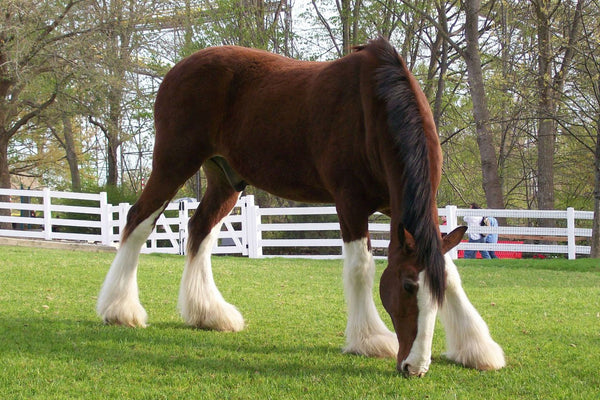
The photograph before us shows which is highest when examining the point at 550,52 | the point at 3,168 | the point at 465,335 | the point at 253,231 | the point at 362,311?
the point at 550,52

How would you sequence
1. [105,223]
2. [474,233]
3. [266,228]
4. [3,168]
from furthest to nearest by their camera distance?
[3,168], [105,223], [266,228], [474,233]

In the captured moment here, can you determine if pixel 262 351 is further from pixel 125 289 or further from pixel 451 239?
pixel 451 239

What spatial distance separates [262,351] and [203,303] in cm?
98

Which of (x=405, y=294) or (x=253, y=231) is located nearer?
(x=405, y=294)

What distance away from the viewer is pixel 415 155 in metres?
3.28

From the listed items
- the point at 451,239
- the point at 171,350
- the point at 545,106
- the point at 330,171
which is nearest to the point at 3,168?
the point at 545,106

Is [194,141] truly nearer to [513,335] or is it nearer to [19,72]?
[513,335]

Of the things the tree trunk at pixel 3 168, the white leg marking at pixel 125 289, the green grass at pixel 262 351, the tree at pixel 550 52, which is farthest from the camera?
the tree trunk at pixel 3 168

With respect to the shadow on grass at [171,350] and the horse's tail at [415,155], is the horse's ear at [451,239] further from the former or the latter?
the shadow on grass at [171,350]

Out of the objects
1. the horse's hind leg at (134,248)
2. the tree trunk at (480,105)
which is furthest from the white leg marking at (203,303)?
the tree trunk at (480,105)

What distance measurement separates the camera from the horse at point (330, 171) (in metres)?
3.21

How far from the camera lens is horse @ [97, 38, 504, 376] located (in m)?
3.21

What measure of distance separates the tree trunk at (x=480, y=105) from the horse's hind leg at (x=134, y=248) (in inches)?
479

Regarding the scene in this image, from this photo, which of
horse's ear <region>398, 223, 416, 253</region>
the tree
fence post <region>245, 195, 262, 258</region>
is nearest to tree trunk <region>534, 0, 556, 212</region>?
the tree
